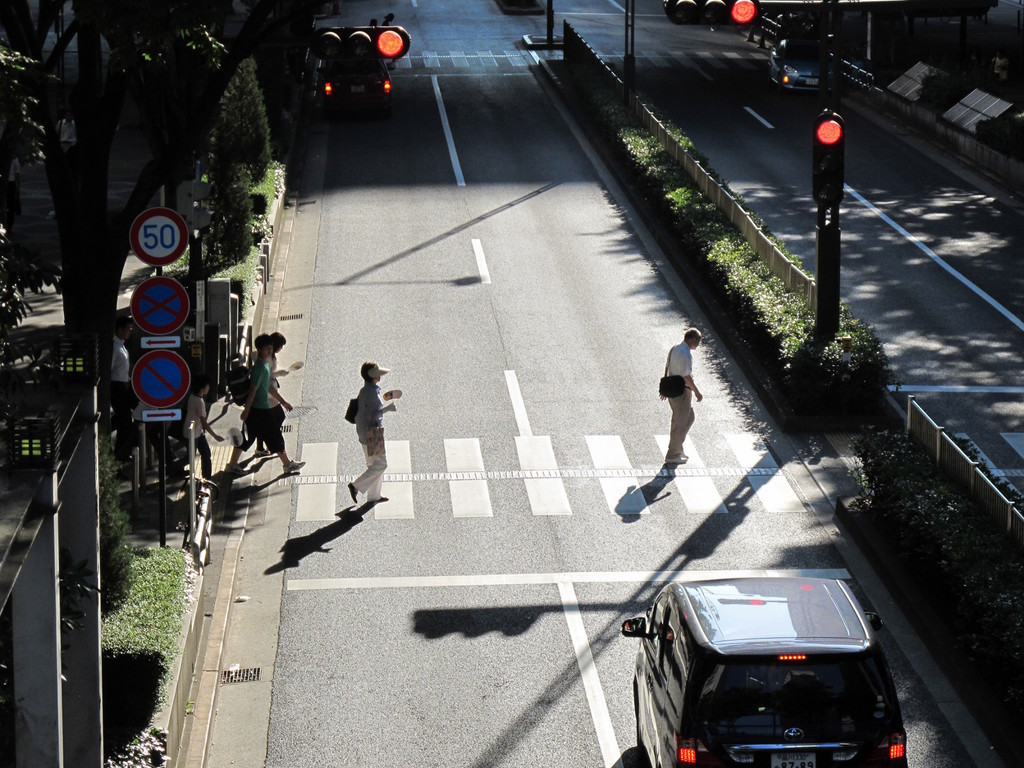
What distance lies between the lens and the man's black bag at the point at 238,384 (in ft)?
60.4

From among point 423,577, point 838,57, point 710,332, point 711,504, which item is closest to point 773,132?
point 710,332

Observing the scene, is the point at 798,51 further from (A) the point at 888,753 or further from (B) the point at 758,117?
(A) the point at 888,753

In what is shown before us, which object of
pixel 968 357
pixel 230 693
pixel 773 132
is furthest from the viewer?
pixel 773 132

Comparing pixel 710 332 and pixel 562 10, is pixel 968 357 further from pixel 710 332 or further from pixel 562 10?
pixel 562 10

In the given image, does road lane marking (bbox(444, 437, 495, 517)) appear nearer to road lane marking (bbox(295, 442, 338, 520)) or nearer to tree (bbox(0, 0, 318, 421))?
road lane marking (bbox(295, 442, 338, 520))

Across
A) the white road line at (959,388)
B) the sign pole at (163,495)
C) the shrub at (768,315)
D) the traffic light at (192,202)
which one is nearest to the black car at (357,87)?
the shrub at (768,315)

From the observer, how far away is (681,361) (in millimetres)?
18016

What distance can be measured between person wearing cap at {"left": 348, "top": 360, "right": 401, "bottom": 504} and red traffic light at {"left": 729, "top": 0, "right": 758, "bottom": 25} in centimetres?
608

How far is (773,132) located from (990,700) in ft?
92.2

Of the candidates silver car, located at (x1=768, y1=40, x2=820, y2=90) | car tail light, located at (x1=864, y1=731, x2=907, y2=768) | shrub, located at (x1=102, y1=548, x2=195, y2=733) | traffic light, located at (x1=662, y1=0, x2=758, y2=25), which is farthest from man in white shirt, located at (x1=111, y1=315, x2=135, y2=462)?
silver car, located at (x1=768, y1=40, x2=820, y2=90)

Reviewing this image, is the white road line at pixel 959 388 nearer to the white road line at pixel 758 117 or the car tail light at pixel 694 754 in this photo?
the car tail light at pixel 694 754

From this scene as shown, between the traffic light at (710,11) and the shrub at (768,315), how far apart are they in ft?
14.8

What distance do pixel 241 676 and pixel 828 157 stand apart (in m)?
10.9

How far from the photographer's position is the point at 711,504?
1673 centimetres
